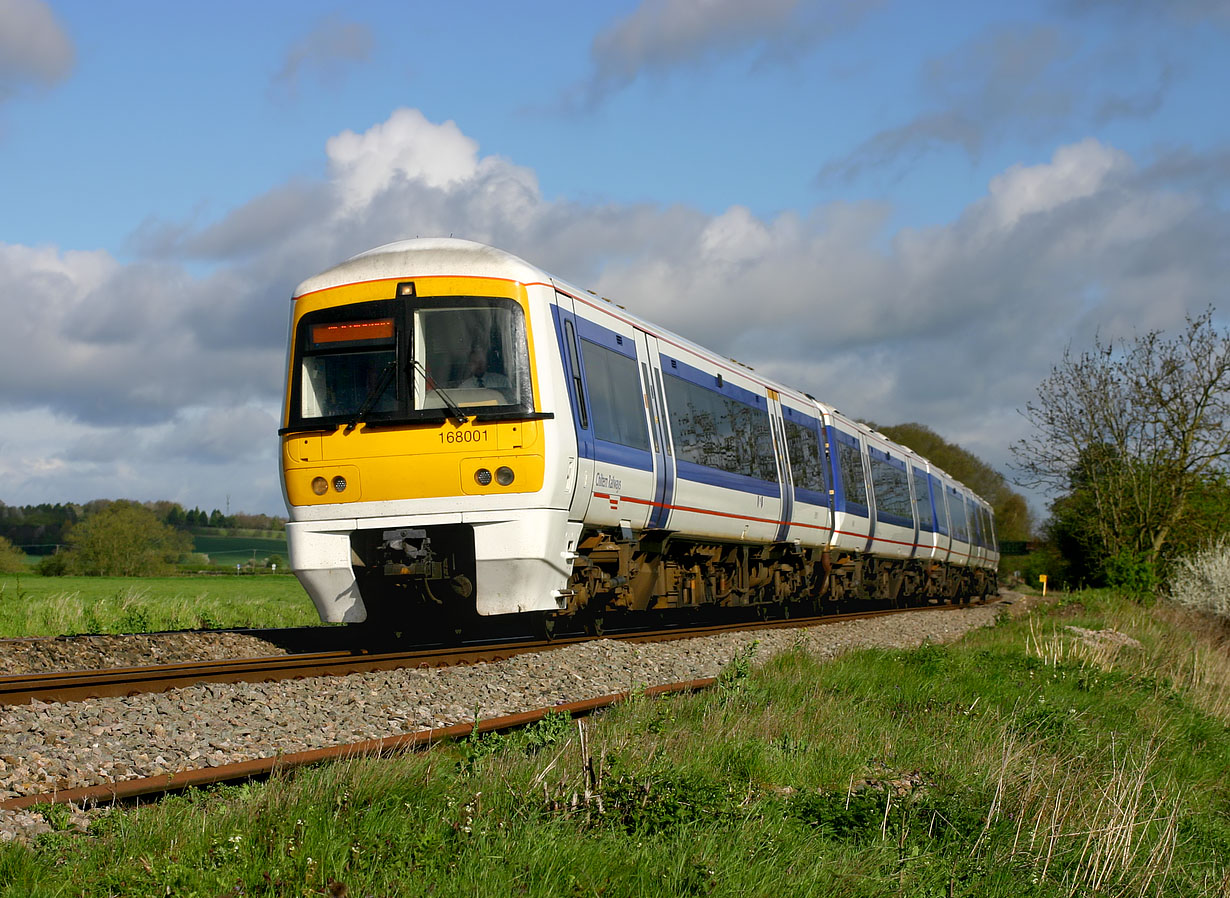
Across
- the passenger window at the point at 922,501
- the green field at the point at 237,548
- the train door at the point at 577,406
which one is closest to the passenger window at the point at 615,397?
the train door at the point at 577,406

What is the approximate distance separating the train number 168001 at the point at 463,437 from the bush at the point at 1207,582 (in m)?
26.1

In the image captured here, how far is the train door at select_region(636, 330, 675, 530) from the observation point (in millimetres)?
12766

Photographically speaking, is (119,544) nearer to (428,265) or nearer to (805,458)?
(805,458)

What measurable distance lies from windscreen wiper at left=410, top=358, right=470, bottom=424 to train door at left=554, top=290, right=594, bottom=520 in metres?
1.00

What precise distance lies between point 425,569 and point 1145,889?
6.59 meters

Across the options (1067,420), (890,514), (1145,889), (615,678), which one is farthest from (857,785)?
(1067,420)

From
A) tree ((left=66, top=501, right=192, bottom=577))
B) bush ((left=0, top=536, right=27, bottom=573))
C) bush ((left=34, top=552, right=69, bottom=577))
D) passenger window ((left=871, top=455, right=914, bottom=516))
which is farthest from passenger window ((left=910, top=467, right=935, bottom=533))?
bush ((left=34, top=552, right=69, bottom=577))

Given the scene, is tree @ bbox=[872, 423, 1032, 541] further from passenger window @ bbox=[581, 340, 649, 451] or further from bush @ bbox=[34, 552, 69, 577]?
passenger window @ bbox=[581, 340, 649, 451]

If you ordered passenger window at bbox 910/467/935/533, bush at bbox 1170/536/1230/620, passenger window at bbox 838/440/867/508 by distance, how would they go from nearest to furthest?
passenger window at bbox 838/440/867/508 → passenger window at bbox 910/467/935/533 → bush at bbox 1170/536/1230/620

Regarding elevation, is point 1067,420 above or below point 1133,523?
above

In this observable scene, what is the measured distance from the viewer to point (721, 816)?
5.20 metres

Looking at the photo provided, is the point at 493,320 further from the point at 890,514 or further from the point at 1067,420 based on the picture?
the point at 1067,420

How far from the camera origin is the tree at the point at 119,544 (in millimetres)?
42438

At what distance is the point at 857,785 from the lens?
20.6 feet
